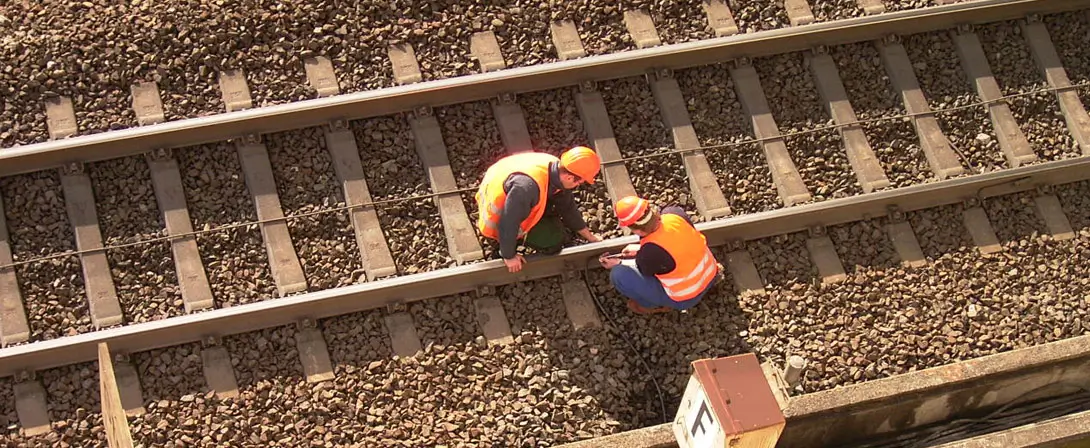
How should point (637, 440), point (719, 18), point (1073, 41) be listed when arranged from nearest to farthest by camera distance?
1. point (637, 440)
2. point (719, 18)
3. point (1073, 41)

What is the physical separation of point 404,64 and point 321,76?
673mm

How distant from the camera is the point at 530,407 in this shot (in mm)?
7035

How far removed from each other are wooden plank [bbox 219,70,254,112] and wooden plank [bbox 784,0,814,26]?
4644mm

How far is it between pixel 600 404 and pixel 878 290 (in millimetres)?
2485

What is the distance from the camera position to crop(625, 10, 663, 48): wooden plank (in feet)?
26.7

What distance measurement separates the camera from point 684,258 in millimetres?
6875

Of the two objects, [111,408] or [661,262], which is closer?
[111,408]

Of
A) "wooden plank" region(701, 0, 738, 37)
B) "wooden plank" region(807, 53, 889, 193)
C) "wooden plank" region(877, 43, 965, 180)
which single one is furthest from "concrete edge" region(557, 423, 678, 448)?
"wooden plank" region(701, 0, 738, 37)

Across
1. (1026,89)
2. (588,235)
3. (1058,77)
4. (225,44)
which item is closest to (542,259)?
(588,235)

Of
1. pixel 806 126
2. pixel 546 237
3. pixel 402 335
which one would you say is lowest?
pixel 402 335

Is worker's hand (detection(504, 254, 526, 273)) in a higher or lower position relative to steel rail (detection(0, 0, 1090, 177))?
lower

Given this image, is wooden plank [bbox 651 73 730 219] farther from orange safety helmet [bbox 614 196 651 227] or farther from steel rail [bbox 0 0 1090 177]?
orange safety helmet [bbox 614 196 651 227]

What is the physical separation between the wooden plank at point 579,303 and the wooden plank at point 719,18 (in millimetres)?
2557

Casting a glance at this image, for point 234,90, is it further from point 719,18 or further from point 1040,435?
point 1040,435
